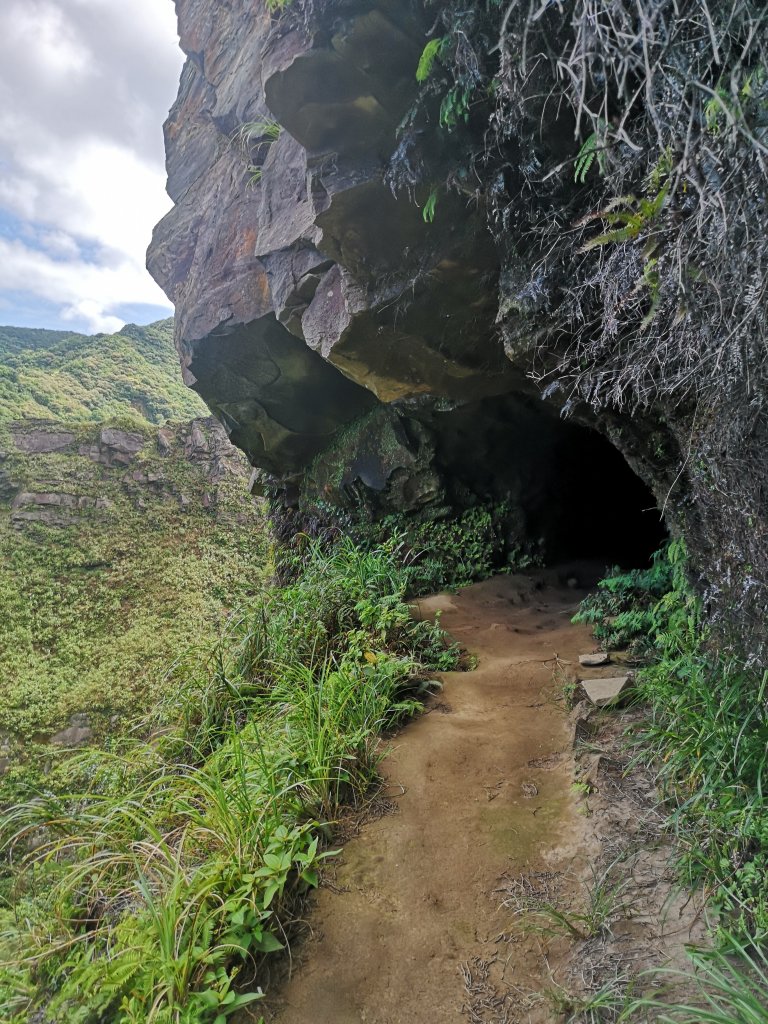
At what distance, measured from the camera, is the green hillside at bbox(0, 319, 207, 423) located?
1709 centimetres

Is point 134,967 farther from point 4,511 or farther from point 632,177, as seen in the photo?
point 4,511

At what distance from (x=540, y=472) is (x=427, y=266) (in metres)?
4.29

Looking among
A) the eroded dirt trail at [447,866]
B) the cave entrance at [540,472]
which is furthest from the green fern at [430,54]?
the cave entrance at [540,472]

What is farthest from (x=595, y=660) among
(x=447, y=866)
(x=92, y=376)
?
(x=92, y=376)

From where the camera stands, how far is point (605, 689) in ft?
10.9

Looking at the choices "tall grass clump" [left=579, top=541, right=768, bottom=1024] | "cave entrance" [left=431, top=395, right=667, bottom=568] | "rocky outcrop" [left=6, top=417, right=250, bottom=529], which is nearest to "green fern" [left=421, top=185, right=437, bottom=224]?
"tall grass clump" [left=579, top=541, right=768, bottom=1024]

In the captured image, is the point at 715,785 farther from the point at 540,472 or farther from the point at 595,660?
the point at 540,472

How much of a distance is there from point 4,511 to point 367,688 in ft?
41.9

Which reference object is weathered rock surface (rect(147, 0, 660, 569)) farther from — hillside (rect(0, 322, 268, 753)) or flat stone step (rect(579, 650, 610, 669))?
hillside (rect(0, 322, 268, 753))

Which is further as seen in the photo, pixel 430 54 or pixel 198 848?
pixel 430 54

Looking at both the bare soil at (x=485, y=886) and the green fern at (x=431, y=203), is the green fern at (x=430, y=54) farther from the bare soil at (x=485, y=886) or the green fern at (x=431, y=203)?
the bare soil at (x=485, y=886)

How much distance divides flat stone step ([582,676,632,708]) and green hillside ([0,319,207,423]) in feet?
55.0

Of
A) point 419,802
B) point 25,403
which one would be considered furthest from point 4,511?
point 419,802

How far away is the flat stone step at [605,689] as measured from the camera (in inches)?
126
